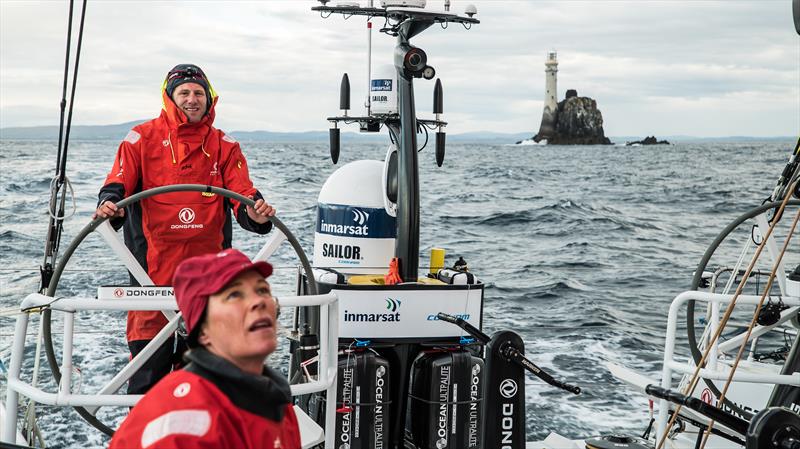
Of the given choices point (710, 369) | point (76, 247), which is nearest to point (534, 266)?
point (710, 369)

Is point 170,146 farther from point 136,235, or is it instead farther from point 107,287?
point 107,287

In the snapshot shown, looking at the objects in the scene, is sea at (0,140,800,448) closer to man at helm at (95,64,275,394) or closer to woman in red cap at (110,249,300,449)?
man at helm at (95,64,275,394)

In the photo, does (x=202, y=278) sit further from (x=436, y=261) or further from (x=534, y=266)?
(x=534, y=266)

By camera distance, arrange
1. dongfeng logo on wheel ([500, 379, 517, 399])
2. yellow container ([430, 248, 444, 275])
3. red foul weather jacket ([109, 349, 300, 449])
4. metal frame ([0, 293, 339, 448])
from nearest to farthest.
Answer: red foul weather jacket ([109, 349, 300, 449]) → metal frame ([0, 293, 339, 448]) → dongfeng logo on wheel ([500, 379, 517, 399]) → yellow container ([430, 248, 444, 275])

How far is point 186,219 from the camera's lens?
3943mm

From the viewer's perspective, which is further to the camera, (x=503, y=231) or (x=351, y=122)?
(x=503, y=231)

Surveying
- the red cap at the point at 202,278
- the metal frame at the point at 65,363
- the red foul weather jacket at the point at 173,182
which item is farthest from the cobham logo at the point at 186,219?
the red cap at the point at 202,278

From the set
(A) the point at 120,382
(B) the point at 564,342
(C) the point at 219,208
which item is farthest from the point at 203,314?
(B) the point at 564,342

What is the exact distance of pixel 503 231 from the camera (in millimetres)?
19312

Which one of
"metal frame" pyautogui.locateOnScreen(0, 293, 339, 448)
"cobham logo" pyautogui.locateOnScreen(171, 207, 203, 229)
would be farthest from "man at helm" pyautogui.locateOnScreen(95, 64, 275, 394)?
"metal frame" pyautogui.locateOnScreen(0, 293, 339, 448)

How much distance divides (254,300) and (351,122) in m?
4.30

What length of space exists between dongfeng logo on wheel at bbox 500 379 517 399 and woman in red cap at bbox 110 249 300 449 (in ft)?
7.49

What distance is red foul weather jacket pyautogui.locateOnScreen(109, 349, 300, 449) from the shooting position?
58.0 inches

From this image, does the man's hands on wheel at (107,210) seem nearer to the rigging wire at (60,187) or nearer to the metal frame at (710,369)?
the rigging wire at (60,187)
